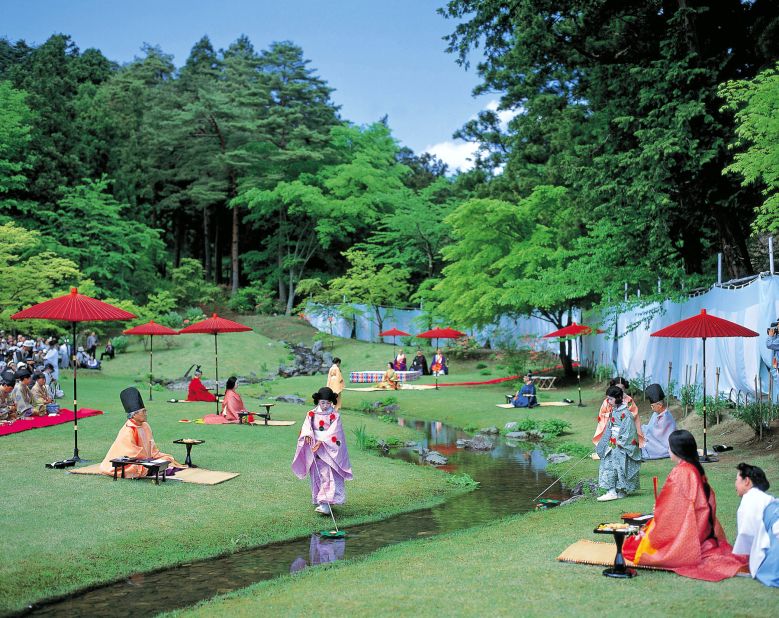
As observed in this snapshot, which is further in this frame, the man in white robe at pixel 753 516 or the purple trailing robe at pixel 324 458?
the purple trailing robe at pixel 324 458

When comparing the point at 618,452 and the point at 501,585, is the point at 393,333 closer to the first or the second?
the point at 618,452

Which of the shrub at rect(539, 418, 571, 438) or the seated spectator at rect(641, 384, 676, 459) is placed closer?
the seated spectator at rect(641, 384, 676, 459)

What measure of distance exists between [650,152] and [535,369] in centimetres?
1777

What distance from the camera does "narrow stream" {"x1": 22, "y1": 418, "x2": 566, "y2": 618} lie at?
25.5 ft

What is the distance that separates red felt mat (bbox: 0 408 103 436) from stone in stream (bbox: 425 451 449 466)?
855cm

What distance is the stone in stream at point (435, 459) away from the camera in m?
16.1

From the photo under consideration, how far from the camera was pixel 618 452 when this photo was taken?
1148 cm

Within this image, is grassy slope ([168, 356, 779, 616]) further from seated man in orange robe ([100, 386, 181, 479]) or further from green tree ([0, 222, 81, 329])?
green tree ([0, 222, 81, 329])

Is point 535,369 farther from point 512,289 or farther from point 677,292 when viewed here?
point 677,292

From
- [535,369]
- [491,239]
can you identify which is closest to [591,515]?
[491,239]

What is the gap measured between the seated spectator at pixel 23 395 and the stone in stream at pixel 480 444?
408 inches

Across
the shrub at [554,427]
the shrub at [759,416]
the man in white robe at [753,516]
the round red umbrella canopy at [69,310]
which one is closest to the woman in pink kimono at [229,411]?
the round red umbrella canopy at [69,310]

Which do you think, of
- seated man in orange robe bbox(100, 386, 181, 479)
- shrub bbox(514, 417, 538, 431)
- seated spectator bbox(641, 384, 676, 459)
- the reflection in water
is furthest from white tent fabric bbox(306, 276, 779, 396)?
seated man in orange robe bbox(100, 386, 181, 479)

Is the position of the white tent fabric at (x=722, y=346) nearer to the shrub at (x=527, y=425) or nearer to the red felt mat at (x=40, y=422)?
the shrub at (x=527, y=425)
